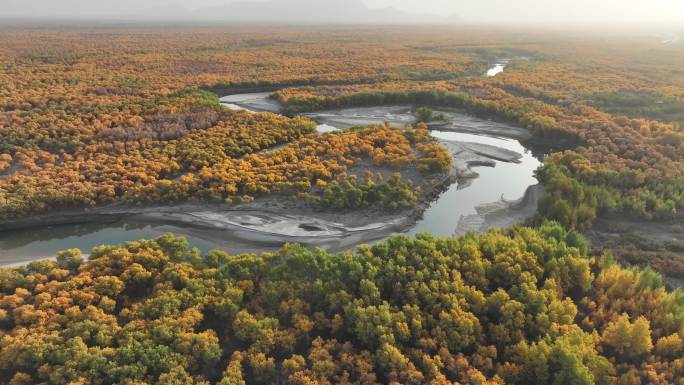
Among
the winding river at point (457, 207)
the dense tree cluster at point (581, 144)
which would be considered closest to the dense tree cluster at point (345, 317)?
the winding river at point (457, 207)

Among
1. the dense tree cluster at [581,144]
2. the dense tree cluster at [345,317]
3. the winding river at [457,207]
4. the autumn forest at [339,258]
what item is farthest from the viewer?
the dense tree cluster at [581,144]

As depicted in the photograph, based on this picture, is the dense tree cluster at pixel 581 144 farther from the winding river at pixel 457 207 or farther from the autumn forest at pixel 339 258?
the winding river at pixel 457 207

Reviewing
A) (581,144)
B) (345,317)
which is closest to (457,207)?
(345,317)

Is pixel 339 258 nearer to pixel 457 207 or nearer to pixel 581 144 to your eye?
pixel 457 207

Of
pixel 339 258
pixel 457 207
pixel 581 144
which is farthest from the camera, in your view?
pixel 581 144

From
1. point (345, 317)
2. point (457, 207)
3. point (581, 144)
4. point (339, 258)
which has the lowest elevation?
point (345, 317)

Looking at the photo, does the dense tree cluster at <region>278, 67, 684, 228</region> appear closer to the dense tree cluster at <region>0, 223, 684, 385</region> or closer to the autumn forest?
the autumn forest
